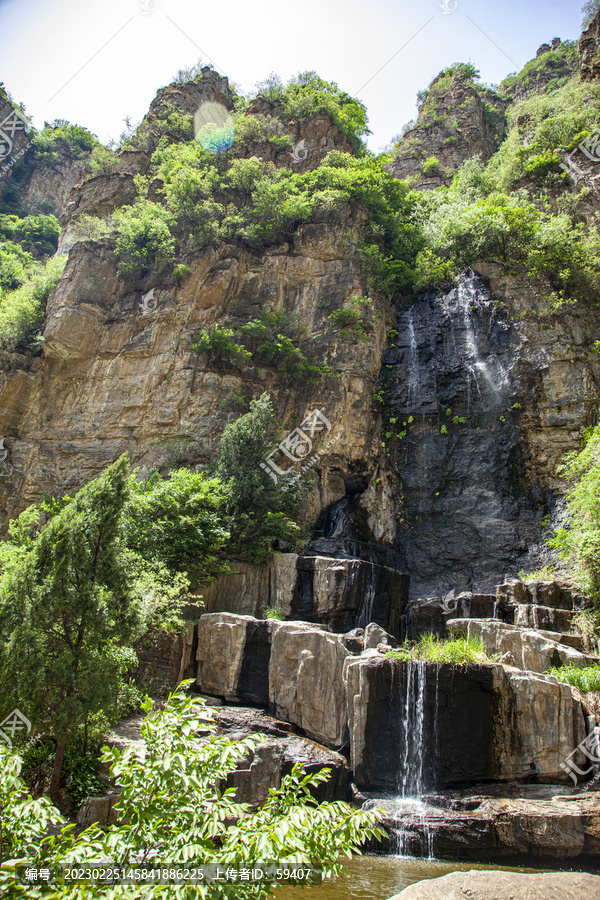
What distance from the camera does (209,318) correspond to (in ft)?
76.3

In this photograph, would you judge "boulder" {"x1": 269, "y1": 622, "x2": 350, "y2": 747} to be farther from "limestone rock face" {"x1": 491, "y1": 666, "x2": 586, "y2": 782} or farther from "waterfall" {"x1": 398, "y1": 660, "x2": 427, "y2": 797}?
"limestone rock face" {"x1": 491, "y1": 666, "x2": 586, "y2": 782}

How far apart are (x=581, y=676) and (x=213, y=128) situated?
30.5 metres

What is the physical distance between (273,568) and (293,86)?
91.2 ft

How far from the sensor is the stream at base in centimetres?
695

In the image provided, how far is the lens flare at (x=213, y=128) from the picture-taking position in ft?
93.6

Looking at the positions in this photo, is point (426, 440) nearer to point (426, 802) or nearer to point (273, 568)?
point (273, 568)

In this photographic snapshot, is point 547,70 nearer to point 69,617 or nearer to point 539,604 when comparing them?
point 539,604

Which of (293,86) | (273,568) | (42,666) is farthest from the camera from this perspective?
(293,86)

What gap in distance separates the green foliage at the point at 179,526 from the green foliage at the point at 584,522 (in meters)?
9.69

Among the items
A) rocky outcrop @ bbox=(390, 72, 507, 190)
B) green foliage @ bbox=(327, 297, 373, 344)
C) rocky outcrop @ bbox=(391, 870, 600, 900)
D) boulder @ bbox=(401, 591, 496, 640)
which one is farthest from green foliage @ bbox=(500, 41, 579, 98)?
rocky outcrop @ bbox=(391, 870, 600, 900)

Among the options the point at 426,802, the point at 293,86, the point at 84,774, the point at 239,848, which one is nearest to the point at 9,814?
the point at 239,848

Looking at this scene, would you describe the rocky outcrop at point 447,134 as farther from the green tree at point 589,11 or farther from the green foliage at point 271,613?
the green foliage at point 271,613

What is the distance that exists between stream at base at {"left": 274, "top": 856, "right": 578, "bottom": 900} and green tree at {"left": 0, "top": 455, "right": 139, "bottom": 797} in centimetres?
391
